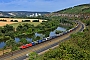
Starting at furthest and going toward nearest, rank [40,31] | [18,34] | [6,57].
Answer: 1. [40,31]
2. [18,34]
3. [6,57]

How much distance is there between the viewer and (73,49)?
186 feet

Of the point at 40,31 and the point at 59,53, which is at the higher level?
the point at 59,53

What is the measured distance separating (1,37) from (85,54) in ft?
286

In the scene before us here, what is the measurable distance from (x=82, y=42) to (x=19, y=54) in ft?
78.7

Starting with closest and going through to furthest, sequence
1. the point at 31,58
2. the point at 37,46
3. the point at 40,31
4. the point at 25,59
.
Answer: the point at 31,58 → the point at 25,59 → the point at 37,46 → the point at 40,31

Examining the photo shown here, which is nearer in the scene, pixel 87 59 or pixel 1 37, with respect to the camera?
pixel 87 59

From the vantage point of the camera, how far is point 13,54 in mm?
73875

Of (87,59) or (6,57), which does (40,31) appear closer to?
(6,57)

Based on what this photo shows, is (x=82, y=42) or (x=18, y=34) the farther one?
(x=18, y=34)

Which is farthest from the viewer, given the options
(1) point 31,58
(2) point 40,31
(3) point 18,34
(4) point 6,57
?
(2) point 40,31

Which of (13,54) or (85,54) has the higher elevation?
(85,54)

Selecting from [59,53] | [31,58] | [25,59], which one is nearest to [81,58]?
[59,53]

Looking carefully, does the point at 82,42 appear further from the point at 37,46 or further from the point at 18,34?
the point at 18,34

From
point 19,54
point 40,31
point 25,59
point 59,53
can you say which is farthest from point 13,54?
point 40,31
